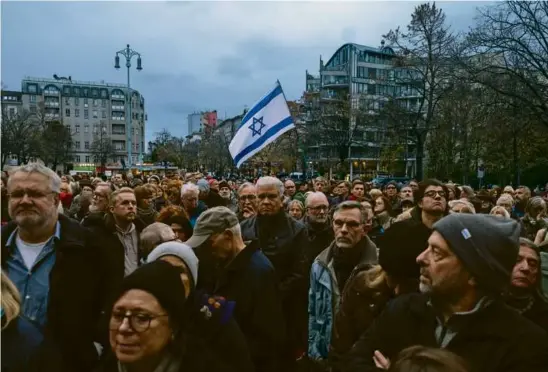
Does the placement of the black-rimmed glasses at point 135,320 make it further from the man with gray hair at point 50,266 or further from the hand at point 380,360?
the man with gray hair at point 50,266

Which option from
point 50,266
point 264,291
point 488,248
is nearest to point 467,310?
point 488,248

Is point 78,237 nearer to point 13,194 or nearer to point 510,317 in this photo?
point 13,194

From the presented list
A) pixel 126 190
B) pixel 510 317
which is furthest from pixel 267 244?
pixel 510 317

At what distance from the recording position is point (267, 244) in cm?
527

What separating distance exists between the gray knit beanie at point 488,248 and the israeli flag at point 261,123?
7009 millimetres

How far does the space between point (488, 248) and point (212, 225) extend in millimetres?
1945

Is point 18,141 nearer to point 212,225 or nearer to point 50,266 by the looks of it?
point 50,266

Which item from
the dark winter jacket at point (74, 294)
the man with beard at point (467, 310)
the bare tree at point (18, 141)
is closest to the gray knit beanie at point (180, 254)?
the dark winter jacket at point (74, 294)

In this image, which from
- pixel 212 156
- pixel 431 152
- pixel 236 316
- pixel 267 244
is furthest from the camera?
pixel 212 156

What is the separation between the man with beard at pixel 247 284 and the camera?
3.49 m

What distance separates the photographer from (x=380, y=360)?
241 centimetres

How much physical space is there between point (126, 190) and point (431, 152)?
→ 31729 millimetres

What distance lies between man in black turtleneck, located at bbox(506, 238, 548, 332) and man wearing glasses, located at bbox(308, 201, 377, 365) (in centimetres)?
110

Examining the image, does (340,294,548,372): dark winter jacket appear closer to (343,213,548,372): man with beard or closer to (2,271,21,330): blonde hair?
(343,213,548,372): man with beard
